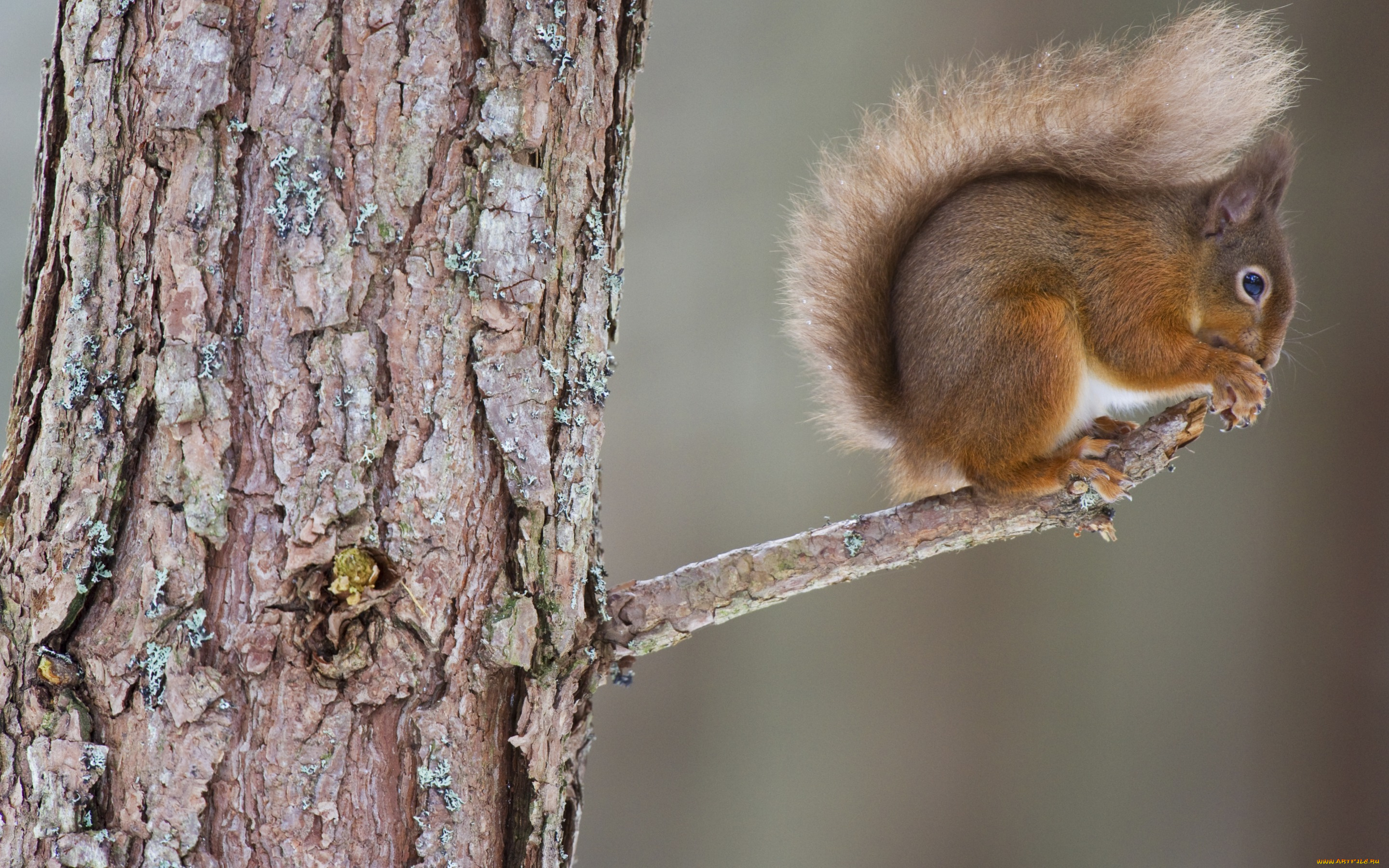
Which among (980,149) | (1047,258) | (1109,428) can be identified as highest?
(980,149)

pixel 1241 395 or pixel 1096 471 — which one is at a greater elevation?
pixel 1241 395

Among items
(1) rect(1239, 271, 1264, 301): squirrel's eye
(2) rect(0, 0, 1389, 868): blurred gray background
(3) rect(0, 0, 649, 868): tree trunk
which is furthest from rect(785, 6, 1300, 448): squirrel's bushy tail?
(2) rect(0, 0, 1389, 868): blurred gray background

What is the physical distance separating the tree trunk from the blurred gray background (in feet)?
4.87

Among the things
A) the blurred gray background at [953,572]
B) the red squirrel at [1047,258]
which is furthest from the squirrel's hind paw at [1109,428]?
the blurred gray background at [953,572]

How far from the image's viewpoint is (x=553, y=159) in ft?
2.65

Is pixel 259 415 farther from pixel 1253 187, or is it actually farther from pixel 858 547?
pixel 1253 187

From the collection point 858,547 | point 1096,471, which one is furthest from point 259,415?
point 1096,471

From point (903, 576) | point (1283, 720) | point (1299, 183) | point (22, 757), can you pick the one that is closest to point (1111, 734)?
point (1283, 720)

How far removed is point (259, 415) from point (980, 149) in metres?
0.86

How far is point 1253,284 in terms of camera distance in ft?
4.11

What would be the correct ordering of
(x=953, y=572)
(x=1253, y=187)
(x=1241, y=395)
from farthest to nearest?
1. (x=953, y=572)
2. (x=1253, y=187)
3. (x=1241, y=395)

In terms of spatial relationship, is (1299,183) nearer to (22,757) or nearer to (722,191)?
(722,191)

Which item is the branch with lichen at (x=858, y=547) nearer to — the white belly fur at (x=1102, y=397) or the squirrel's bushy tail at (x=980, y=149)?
the white belly fur at (x=1102, y=397)

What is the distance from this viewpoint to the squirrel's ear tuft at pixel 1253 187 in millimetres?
1230
